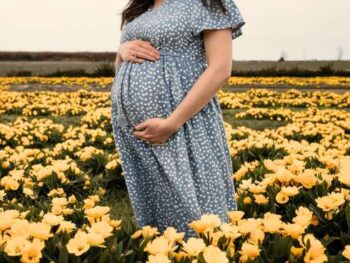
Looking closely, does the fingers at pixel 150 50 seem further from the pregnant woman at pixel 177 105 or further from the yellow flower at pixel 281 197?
the yellow flower at pixel 281 197

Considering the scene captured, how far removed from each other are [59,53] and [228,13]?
4354cm

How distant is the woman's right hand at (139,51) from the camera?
246 centimetres

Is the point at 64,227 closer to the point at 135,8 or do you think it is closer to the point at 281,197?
the point at 281,197

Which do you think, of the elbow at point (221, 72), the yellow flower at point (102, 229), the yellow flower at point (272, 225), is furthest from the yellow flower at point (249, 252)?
the elbow at point (221, 72)

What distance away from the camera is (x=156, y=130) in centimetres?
233

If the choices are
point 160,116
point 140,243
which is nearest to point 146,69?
point 160,116

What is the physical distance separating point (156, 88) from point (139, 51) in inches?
8.4

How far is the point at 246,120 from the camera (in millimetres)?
10734

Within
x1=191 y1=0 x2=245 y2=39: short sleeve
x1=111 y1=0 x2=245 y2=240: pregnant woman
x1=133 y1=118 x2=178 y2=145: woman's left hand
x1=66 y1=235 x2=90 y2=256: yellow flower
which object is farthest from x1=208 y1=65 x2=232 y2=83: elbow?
x1=66 y1=235 x2=90 y2=256: yellow flower

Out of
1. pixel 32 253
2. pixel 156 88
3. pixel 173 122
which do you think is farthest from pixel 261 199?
pixel 32 253

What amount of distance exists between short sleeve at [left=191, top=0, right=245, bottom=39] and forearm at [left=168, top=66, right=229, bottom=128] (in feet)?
0.66

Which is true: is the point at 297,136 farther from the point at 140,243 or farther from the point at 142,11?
the point at 140,243

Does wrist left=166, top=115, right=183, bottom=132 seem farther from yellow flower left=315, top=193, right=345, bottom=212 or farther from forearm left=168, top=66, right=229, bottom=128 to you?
yellow flower left=315, top=193, right=345, bottom=212

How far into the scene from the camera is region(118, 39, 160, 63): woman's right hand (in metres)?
2.46
